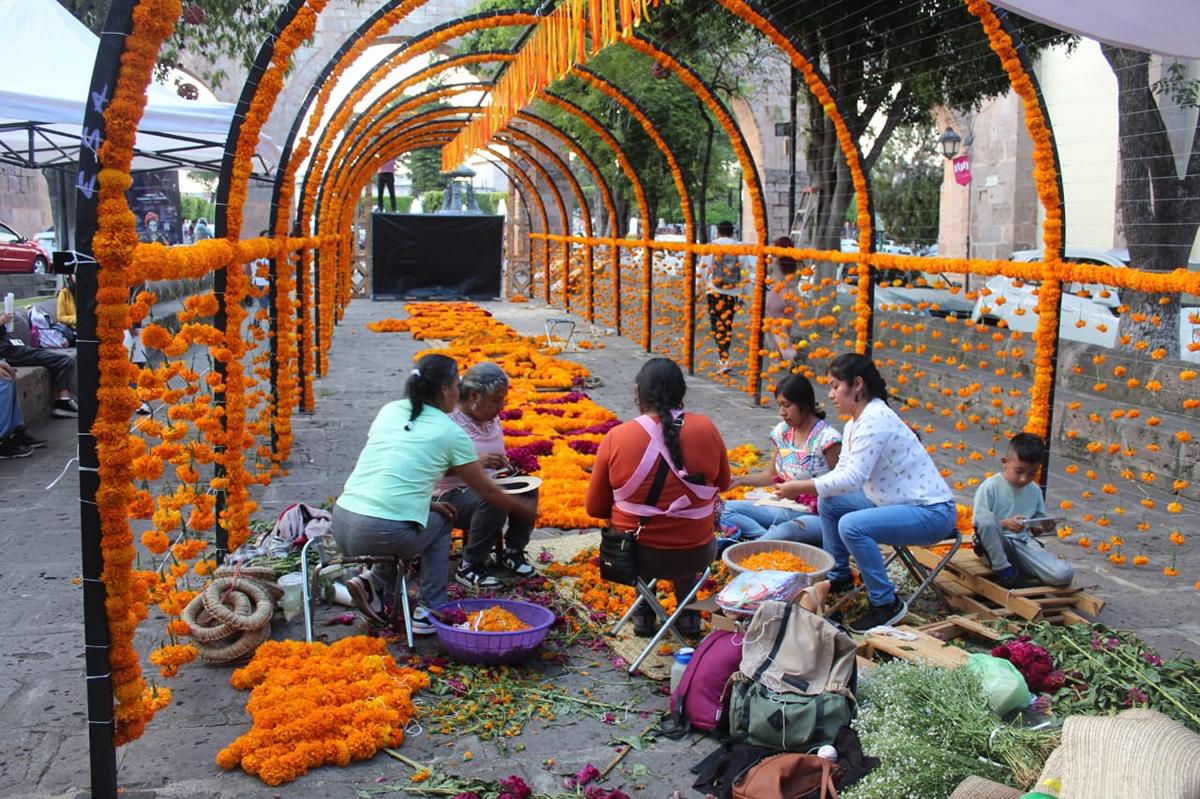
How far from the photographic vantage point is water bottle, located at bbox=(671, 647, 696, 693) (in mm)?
4223

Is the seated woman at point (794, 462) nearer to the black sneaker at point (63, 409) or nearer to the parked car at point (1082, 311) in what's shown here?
the parked car at point (1082, 311)

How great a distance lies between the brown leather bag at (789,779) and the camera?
3.28m

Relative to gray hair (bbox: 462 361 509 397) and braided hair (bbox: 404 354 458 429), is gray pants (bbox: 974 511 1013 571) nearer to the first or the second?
gray hair (bbox: 462 361 509 397)

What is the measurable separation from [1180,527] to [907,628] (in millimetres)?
3200

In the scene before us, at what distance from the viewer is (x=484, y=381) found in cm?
564

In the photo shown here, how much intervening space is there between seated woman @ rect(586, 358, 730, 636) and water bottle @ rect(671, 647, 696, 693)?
0.46 metres

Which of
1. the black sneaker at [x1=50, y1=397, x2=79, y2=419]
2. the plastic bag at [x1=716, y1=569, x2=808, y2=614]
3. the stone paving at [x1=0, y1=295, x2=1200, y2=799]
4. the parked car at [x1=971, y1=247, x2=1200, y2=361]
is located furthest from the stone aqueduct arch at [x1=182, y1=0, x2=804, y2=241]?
the plastic bag at [x1=716, y1=569, x2=808, y2=614]

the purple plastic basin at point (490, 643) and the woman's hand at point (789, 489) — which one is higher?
the woman's hand at point (789, 489)

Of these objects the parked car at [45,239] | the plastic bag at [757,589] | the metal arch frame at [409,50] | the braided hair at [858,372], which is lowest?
the plastic bag at [757,589]

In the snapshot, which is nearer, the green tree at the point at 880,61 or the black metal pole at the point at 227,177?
the black metal pole at the point at 227,177

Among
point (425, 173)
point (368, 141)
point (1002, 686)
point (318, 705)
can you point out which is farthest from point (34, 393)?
point (425, 173)

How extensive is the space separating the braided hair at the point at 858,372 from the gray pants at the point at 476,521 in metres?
1.71

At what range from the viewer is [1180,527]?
6758mm

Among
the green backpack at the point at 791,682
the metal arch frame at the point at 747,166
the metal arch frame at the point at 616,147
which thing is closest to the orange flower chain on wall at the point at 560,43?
the metal arch frame at the point at 747,166
